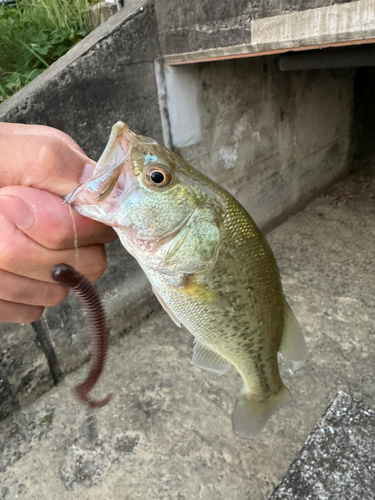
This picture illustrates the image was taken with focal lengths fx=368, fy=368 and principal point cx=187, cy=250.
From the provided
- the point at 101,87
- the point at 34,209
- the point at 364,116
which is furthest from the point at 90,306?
the point at 364,116

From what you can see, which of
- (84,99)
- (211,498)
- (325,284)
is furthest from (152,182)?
(325,284)

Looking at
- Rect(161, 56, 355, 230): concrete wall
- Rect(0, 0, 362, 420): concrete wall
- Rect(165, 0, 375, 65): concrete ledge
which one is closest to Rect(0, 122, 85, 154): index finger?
Rect(0, 0, 362, 420): concrete wall

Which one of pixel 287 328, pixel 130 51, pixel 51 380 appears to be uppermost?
pixel 130 51

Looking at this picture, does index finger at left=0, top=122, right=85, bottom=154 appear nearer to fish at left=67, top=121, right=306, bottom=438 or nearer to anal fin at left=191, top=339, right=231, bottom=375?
fish at left=67, top=121, right=306, bottom=438

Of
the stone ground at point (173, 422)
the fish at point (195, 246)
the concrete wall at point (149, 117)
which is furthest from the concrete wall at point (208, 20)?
the stone ground at point (173, 422)

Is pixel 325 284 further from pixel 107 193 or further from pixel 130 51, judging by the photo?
pixel 107 193

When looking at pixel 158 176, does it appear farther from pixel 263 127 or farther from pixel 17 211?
pixel 263 127

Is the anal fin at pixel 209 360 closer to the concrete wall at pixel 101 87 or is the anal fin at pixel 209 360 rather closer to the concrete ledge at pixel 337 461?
the concrete ledge at pixel 337 461
